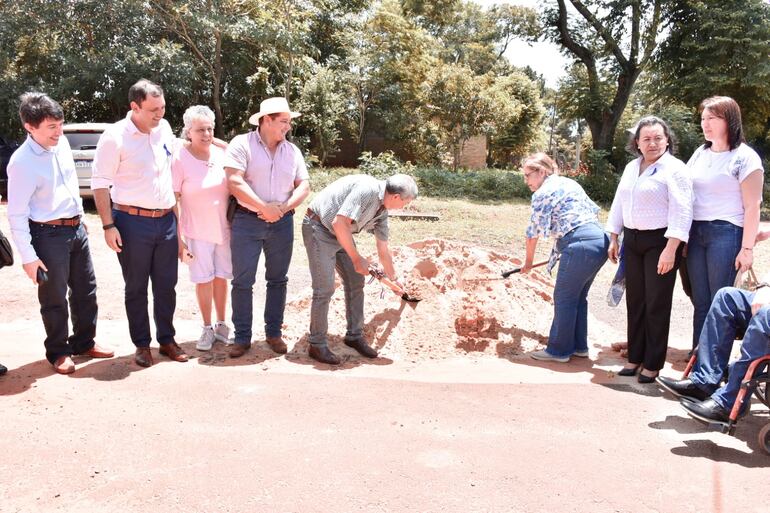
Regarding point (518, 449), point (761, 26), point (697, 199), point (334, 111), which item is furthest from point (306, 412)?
point (761, 26)

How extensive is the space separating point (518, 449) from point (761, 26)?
17.2 m

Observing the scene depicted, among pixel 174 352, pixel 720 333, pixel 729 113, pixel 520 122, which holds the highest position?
pixel 520 122

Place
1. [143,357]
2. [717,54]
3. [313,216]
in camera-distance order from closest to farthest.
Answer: [143,357]
[313,216]
[717,54]

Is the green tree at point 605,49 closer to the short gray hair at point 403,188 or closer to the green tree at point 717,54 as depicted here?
the green tree at point 717,54

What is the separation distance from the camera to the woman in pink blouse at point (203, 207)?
15.3ft

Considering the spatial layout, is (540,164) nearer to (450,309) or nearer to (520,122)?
(450,309)

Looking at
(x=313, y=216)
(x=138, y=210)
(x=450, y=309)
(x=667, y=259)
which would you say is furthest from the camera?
(x=450, y=309)

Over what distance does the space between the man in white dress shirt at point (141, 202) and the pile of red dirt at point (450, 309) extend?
127 centimetres

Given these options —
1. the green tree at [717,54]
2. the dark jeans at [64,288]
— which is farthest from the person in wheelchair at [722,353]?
the green tree at [717,54]

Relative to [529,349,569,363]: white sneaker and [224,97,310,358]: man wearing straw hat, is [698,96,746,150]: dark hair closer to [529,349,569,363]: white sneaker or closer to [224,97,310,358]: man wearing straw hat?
[529,349,569,363]: white sneaker

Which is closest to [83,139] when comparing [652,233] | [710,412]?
[652,233]

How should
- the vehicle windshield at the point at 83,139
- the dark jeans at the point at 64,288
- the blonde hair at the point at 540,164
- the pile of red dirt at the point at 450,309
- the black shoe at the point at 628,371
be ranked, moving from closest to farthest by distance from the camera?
the dark jeans at the point at 64,288, the black shoe at the point at 628,371, the blonde hair at the point at 540,164, the pile of red dirt at the point at 450,309, the vehicle windshield at the point at 83,139

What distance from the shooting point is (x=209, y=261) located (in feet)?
Result: 16.0

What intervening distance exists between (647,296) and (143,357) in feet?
11.5
